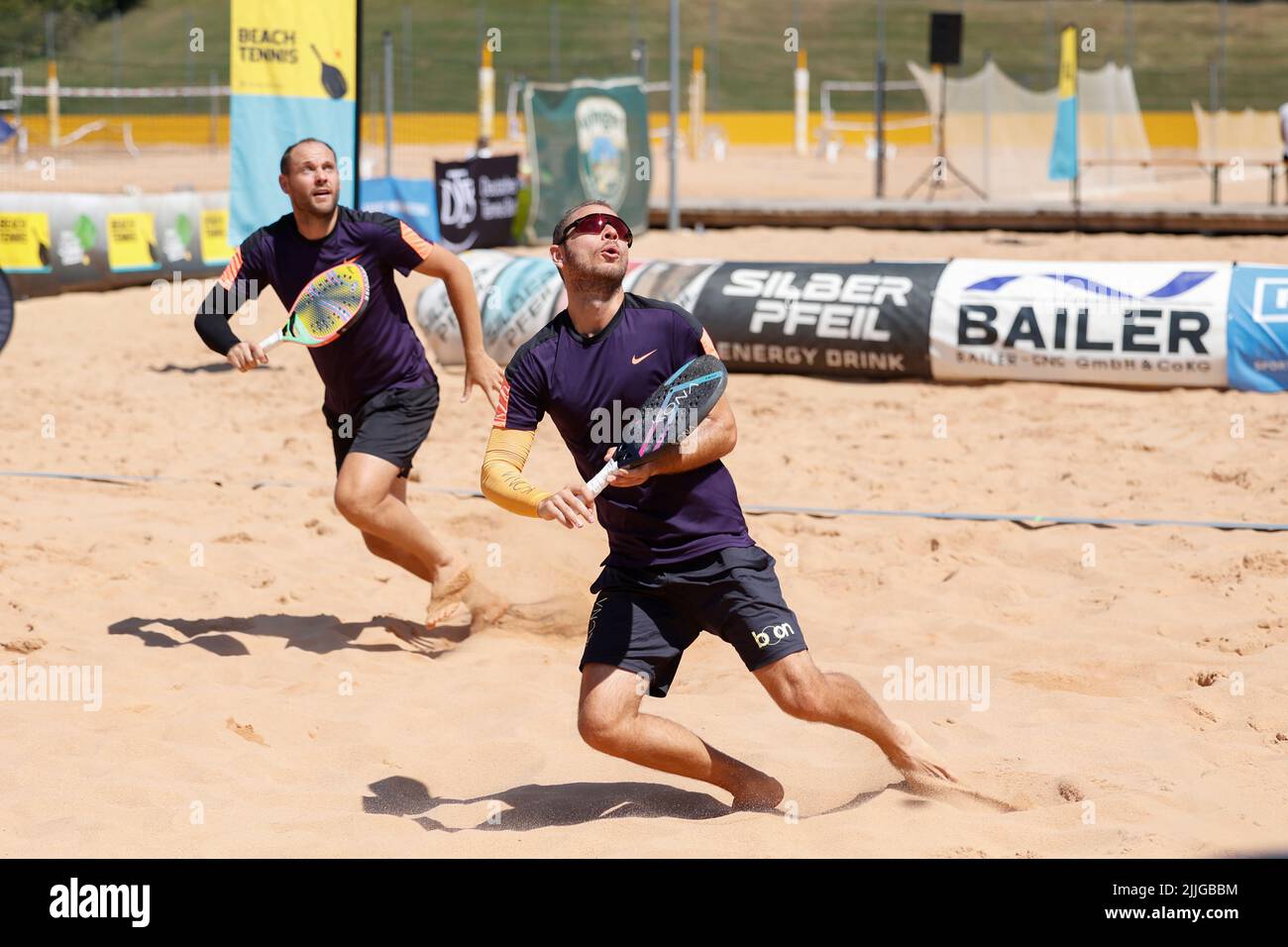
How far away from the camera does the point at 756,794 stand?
4.17 m

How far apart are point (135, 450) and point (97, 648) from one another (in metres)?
3.48

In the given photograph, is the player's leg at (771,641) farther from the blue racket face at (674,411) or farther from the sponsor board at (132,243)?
the sponsor board at (132,243)

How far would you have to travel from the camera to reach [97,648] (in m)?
5.73

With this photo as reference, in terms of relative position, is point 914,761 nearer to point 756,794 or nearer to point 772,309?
point 756,794

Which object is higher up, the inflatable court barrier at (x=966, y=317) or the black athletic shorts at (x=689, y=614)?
the inflatable court barrier at (x=966, y=317)

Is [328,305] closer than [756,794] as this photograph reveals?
No

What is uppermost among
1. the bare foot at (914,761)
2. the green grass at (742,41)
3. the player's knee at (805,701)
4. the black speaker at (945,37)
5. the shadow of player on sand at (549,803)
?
the green grass at (742,41)

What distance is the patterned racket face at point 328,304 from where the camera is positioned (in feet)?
18.9

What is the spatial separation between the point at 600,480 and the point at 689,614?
0.56 meters

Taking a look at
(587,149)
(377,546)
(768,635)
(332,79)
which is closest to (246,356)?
(377,546)

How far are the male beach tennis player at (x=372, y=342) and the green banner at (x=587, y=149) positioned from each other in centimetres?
1146

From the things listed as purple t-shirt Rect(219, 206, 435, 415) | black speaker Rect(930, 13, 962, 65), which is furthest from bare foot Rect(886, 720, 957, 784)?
black speaker Rect(930, 13, 962, 65)

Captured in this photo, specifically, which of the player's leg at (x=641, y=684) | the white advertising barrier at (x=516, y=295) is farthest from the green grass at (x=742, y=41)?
the player's leg at (x=641, y=684)

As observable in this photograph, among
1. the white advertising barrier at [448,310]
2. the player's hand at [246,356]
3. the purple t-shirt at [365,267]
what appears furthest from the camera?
the white advertising barrier at [448,310]
